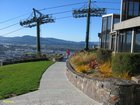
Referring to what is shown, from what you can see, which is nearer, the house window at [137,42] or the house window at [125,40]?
the house window at [137,42]

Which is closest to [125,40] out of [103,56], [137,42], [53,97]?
[137,42]

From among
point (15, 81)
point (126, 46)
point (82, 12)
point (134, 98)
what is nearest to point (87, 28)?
point (82, 12)

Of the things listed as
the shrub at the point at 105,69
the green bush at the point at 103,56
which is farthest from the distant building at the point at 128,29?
the shrub at the point at 105,69

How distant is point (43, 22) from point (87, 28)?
33.7 feet

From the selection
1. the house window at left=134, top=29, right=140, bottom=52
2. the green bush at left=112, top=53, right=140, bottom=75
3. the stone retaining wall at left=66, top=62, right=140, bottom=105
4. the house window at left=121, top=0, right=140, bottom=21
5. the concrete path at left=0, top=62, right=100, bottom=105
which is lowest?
the concrete path at left=0, top=62, right=100, bottom=105

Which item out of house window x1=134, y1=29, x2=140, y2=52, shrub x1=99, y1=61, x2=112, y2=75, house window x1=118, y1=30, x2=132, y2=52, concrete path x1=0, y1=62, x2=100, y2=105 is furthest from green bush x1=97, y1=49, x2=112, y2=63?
house window x1=118, y1=30, x2=132, y2=52

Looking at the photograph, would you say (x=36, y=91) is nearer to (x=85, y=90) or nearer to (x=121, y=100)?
(x=85, y=90)

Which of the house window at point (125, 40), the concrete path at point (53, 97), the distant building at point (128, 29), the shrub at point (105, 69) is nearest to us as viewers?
the concrete path at point (53, 97)

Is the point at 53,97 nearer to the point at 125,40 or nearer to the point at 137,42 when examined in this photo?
the point at 137,42

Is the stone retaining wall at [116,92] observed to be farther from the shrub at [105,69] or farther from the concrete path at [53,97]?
the shrub at [105,69]

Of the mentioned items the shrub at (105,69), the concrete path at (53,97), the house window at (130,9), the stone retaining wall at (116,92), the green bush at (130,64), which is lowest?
the concrete path at (53,97)

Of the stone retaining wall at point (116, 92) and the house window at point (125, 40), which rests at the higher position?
the house window at point (125, 40)

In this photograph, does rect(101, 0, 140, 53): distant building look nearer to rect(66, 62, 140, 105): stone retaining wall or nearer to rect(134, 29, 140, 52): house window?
rect(134, 29, 140, 52): house window

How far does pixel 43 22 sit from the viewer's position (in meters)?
55.3
